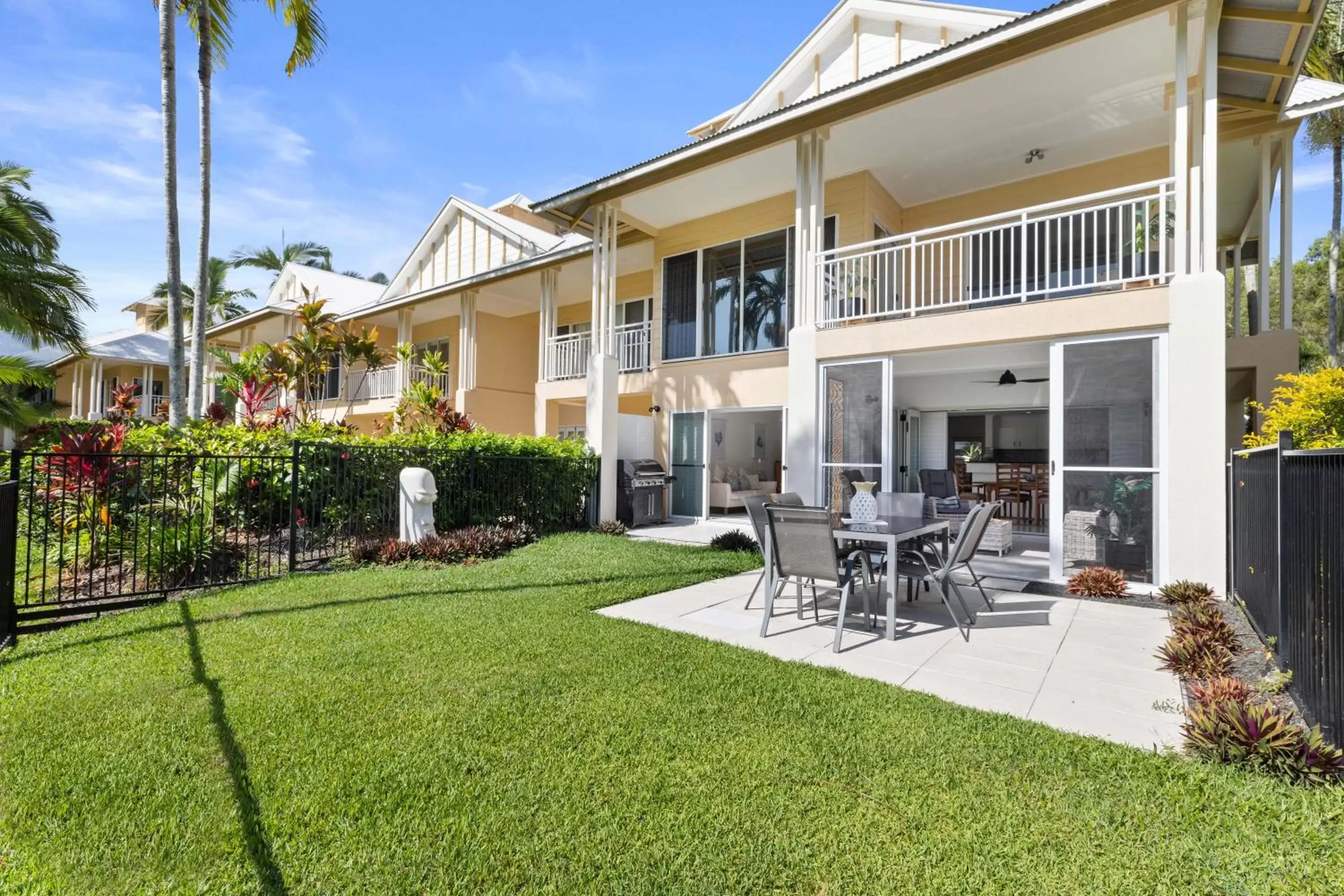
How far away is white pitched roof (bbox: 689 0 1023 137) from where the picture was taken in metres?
9.27

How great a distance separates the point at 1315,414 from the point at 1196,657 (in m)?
3.75

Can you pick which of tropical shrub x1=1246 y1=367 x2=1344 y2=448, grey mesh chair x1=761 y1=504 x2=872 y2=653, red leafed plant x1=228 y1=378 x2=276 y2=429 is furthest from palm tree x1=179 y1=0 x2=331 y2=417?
tropical shrub x1=1246 y1=367 x2=1344 y2=448

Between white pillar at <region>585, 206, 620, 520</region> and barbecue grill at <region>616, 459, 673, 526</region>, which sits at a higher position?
white pillar at <region>585, 206, 620, 520</region>

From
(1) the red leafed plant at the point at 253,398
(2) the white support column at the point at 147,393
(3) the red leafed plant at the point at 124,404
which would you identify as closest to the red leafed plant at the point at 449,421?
(1) the red leafed plant at the point at 253,398

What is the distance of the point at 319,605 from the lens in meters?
5.38

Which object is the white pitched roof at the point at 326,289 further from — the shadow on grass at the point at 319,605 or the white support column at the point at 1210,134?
the white support column at the point at 1210,134

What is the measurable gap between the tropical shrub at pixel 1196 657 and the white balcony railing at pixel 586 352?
9.64 metres

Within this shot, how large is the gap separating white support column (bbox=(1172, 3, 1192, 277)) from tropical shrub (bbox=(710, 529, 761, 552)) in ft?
18.3

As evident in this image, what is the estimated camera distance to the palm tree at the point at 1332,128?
1177 cm

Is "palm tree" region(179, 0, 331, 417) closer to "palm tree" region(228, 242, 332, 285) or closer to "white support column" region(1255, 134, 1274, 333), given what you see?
"white support column" region(1255, 134, 1274, 333)

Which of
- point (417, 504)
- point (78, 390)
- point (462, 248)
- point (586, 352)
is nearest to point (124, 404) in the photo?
point (417, 504)

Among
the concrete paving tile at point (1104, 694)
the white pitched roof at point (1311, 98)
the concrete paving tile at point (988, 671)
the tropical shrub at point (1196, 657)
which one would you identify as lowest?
the concrete paving tile at point (988, 671)

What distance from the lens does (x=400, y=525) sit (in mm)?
7906

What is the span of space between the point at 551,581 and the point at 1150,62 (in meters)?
8.99
